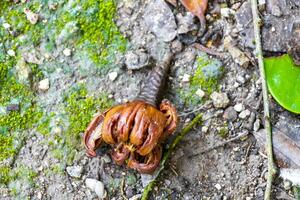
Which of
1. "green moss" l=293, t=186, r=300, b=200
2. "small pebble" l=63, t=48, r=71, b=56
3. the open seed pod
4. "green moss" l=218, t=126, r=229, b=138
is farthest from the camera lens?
"small pebble" l=63, t=48, r=71, b=56

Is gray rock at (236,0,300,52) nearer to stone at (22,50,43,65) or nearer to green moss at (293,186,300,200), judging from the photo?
green moss at (293,186,300,200)

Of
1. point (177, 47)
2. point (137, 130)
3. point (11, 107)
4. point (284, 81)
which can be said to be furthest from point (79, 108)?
point (284, 81)

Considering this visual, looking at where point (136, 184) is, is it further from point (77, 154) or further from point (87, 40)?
point (87, 40)

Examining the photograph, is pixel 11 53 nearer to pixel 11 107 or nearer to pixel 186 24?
pixel 11 107

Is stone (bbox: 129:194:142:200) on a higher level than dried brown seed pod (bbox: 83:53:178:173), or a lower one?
lower

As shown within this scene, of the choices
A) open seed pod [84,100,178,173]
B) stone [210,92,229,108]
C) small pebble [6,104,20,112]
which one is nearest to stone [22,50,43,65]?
small pebble [6,104,20,112]

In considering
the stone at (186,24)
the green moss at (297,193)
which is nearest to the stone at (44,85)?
the stone at (186,24)

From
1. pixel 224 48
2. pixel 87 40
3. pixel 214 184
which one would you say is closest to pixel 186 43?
pixel 224 48
